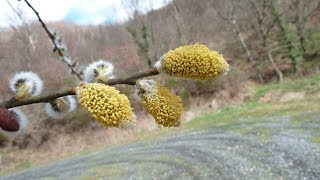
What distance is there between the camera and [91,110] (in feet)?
3.42

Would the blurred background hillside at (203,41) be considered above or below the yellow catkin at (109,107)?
above

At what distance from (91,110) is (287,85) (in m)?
23.0

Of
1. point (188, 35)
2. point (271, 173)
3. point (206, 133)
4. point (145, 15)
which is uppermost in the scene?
point (145, 15)

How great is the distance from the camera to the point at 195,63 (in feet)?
3.59

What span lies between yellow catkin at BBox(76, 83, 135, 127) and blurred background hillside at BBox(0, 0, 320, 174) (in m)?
16.0

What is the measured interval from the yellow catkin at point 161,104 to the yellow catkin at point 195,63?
6cm

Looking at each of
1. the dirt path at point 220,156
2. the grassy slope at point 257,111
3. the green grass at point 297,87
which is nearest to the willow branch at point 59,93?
the dirt path at point 220,156

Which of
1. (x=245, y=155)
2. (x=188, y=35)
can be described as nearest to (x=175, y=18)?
(x=188, y=35)

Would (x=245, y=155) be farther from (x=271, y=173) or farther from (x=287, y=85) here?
(x=287, y=85)

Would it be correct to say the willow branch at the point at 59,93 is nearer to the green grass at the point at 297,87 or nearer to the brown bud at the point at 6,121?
the brown bud at the point at 6,121

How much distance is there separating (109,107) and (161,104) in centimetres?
16

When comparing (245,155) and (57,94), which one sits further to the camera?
(245,155)

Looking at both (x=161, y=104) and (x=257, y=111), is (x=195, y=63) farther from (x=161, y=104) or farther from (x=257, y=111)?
(x=257, y=111)

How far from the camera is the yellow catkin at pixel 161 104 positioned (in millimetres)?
1134
